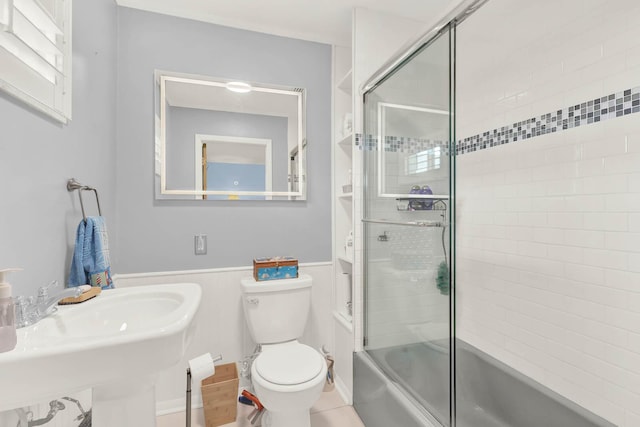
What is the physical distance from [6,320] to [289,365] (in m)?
1.10

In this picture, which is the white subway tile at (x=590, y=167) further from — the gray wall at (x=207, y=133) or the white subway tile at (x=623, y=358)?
the gray wall at (x=207, y=133)

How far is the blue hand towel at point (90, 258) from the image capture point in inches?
48.3

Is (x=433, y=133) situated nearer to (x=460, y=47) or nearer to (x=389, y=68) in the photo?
(x=389, y=68)

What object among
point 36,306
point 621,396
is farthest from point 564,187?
point 36,306

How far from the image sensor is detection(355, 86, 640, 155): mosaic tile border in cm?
116

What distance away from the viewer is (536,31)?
1.45 m

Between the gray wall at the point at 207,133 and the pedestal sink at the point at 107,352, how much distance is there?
899mm

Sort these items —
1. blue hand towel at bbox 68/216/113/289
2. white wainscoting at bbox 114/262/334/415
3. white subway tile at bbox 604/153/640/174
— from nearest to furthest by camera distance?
white subway tile at bbox 604/153/640/174 < blue hand towel at bbox 68/216/113/289 < white wainscoting at bbox 114/262/334/415

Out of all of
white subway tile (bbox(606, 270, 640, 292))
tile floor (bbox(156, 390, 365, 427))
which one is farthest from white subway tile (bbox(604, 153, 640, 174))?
tile floor (bbox(156, 390, 365, 427))

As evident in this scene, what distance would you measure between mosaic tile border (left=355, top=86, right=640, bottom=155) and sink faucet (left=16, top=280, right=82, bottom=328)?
1.41m

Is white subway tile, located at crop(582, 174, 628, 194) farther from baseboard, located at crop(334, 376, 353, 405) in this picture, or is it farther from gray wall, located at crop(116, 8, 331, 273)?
baseboard, located at crop(334, 376, 353, 405)

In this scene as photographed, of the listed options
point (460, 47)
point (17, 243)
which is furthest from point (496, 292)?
point (17, 243)

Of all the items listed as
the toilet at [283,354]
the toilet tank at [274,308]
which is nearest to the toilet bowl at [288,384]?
the toilet at [283,354]

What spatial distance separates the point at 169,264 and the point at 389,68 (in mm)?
1688
